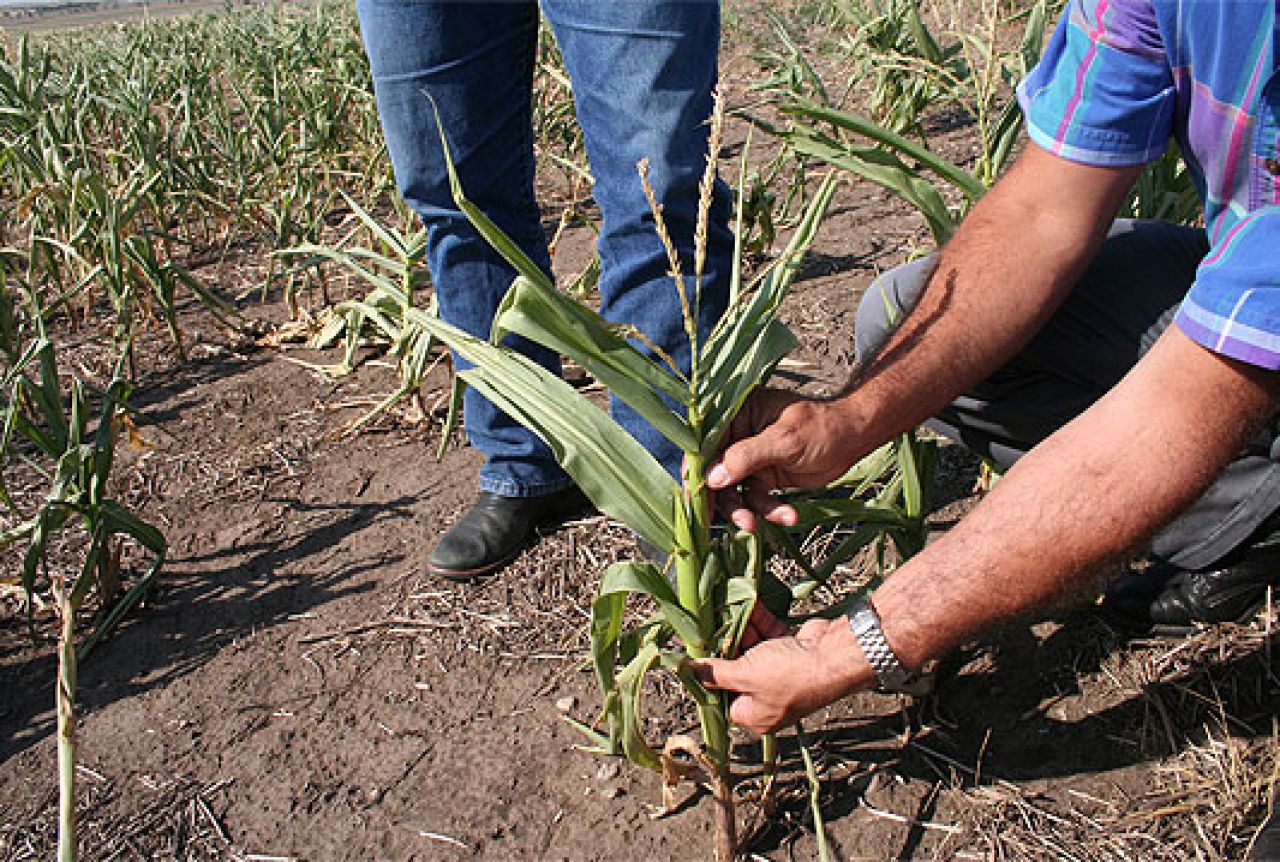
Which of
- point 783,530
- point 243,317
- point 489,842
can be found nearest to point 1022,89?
point 783,530

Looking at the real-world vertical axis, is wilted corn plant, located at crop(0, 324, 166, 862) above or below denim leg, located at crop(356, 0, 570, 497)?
below

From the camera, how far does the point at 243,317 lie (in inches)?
115

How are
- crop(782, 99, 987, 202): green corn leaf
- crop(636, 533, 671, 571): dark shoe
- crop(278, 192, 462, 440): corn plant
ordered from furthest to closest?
crop(278, 192, 462, 440): corn plant → crop(636, 533, 671, 571): dark shoe → crop(782, 99, 987, 202): green corn leaf

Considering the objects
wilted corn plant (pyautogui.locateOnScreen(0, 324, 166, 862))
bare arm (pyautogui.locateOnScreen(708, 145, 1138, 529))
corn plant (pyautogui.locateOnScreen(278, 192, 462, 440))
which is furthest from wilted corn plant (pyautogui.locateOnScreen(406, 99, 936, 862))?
wilted corn plant (pyautogui.locateOnScreen(0, 324, 166, 862))

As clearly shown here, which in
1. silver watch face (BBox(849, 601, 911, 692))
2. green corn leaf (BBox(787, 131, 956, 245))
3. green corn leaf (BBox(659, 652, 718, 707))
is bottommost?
green corn leaf (BBox(659, 652, 718, 707))

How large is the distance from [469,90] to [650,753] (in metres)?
1.02

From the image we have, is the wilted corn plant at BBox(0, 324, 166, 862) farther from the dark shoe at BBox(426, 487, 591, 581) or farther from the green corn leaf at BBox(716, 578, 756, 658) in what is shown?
the green corn leaf at BBox(716, 578, 756, 658)

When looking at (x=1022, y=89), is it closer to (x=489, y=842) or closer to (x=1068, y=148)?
(x=1068, y=148)

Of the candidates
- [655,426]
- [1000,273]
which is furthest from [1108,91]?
[655,426]

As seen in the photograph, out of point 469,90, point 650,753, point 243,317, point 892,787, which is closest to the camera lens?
point 650,753

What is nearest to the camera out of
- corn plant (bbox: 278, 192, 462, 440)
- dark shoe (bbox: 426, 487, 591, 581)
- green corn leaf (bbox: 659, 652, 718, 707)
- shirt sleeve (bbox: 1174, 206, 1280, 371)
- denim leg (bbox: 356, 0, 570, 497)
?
shirt sleeve (bbox: 1174, 206, 1280, 371)

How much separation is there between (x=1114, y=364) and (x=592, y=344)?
87 cm

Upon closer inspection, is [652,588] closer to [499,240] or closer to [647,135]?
[499,240]

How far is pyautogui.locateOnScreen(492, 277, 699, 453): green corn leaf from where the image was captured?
0.97 metres
